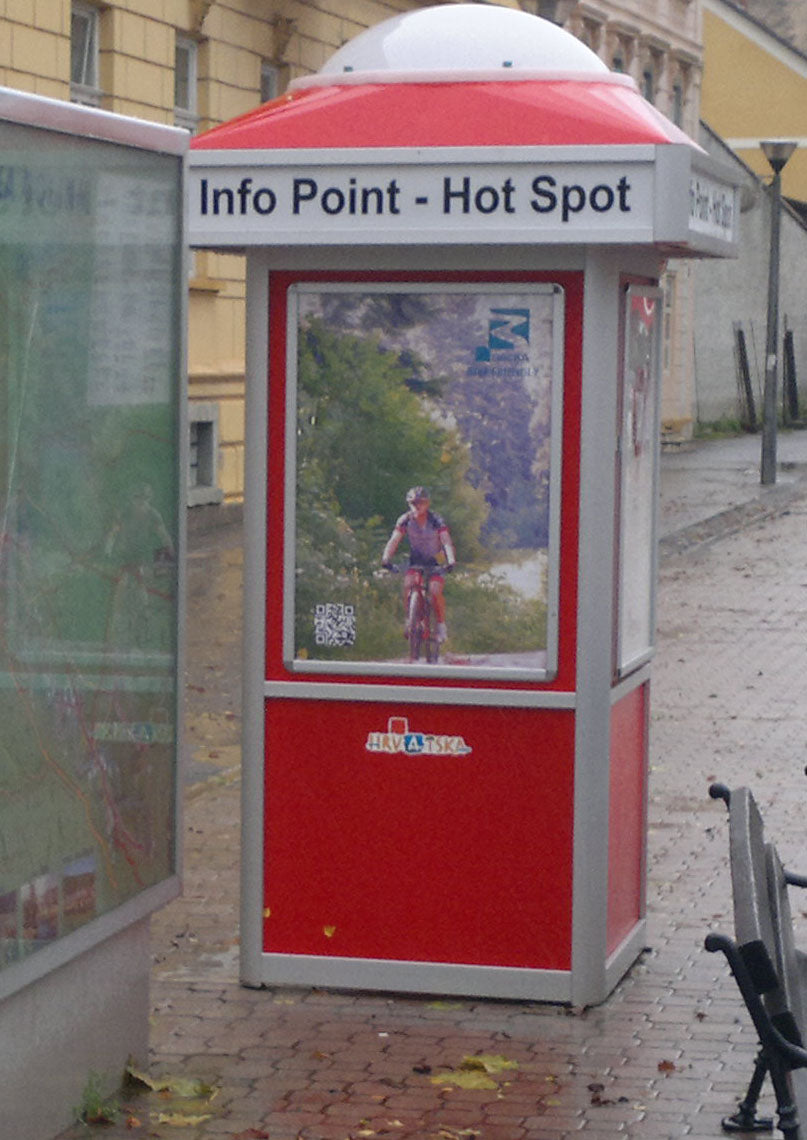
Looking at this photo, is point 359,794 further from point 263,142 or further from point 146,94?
point 146,94

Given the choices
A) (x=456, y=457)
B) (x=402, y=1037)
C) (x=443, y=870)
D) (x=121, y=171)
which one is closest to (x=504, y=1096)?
(x=402, y=1037)

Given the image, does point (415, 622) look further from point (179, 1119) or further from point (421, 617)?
point (179, 1119)

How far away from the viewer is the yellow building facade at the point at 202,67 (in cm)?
1880

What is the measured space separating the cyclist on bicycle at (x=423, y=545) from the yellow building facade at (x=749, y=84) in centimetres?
4604

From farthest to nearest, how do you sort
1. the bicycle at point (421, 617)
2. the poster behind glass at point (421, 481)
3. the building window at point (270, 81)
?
the building window at point (270, 81) → the bicycle at point (421, 617) → the poster behind glass at point (421, 481)

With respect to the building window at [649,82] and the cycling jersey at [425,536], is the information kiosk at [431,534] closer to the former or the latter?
the cycling jersey at [425,536]

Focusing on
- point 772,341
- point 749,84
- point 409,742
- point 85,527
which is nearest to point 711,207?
point 409,742

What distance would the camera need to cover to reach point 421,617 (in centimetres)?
638

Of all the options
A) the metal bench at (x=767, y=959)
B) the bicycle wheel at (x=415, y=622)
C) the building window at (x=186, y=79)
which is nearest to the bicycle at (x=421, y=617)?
the bicycle wheel at (x=415, y=622)

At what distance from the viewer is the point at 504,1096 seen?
5520 mm

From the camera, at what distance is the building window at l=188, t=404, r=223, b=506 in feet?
73.2

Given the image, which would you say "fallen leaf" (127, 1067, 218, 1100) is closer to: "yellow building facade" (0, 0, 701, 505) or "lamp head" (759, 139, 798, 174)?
"yellow building facade" (0, 0, 701, 505)

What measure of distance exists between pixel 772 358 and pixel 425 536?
23325mm

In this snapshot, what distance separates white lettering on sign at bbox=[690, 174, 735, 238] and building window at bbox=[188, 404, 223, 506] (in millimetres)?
15823
